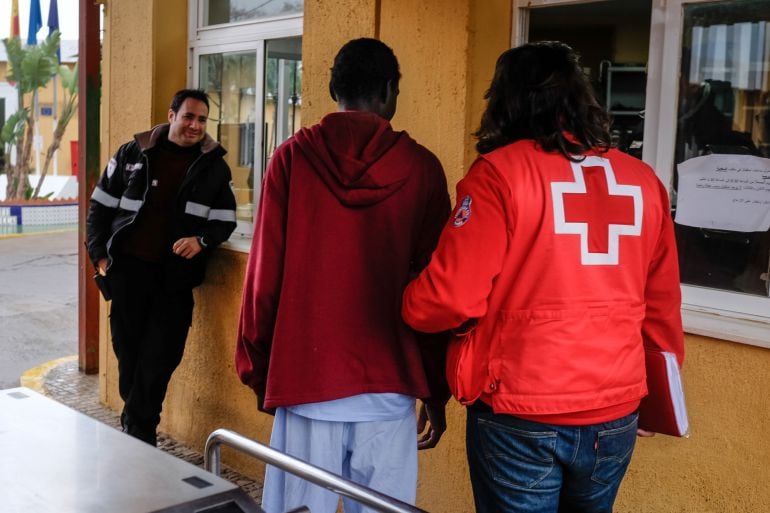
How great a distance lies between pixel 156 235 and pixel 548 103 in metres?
3.15

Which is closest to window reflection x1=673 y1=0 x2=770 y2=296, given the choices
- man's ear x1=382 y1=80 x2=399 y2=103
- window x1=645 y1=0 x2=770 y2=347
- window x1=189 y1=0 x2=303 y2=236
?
window x1=645 y1=0 x2=770 y2=347

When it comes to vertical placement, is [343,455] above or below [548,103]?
below

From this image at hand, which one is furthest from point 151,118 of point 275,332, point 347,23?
point 275,332

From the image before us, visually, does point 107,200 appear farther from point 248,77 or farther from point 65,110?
point 65,110

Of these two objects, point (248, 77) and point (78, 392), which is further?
point (78, 392)

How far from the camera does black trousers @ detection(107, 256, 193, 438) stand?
4.79m

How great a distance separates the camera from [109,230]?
16.0 feet

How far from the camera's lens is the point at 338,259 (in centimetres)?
251

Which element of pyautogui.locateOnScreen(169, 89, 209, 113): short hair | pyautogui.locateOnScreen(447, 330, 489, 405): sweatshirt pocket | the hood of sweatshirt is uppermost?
pyautogui.locateOnScreen(169, 89, 209, 113): short hair

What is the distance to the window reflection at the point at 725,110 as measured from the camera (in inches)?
119

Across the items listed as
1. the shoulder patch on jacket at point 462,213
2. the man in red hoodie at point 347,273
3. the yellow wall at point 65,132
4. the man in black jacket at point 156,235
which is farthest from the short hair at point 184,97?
the yellow wall at point 65,132

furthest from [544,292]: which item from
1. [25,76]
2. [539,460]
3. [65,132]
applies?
[65,132]

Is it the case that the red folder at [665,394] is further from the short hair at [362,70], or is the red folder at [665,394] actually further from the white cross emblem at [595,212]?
the short hair at [362,70]

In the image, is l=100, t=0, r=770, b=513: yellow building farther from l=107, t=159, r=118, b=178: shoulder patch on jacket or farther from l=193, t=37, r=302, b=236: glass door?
l=107, t=159, r=118, b=178: shoulder patch on jacket
